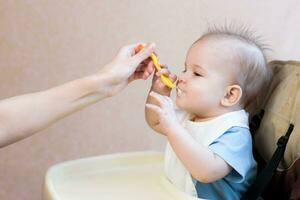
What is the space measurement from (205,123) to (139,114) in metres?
0.62

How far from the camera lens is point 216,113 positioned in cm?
88

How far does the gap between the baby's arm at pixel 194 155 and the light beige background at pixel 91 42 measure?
658 millimetres

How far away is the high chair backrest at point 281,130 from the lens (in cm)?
80

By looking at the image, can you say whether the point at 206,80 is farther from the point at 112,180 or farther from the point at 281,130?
the point at 112,180

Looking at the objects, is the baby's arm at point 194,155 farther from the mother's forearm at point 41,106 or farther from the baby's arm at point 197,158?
the mother's forearm at point 41,106

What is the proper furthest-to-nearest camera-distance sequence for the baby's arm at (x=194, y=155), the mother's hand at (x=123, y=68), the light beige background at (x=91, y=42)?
the light beige background at (x=91, y=42) → the mother's hand at (x=123, y=68) → the baby's arm at (x=194, y=155)

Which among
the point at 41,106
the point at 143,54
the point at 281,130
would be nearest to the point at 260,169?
the point at 281,130

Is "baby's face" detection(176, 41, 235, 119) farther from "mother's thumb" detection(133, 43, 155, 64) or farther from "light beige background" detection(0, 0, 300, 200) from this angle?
"light beige background" detection(0, 0, 300, 200)

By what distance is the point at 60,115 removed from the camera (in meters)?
0.87

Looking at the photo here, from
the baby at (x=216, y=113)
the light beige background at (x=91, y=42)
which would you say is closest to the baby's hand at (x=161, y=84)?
the baby at (x=216, y=113)

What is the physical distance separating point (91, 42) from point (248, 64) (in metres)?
0.67

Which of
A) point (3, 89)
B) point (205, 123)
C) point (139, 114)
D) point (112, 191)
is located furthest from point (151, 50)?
point (3, 89)

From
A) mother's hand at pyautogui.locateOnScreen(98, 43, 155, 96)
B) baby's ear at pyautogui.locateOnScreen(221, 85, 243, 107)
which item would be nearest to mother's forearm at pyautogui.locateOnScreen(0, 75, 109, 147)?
mother's hand at pyautogui.locateOnScreen(98, 43, 155, 96)

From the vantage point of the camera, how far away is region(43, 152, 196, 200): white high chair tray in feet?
2.75
